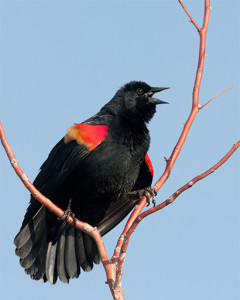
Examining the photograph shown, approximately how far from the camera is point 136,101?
4.73 meters

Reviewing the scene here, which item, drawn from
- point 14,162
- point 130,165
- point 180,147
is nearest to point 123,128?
point 130,165

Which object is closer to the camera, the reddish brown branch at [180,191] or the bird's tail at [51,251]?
the reddish brown branch at [180,191]

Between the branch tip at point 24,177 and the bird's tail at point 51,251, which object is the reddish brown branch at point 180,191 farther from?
the bird's tail at point 51,251

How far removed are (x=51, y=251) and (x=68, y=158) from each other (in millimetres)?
992

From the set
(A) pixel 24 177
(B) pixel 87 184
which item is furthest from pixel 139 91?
(A) pixel 24 177

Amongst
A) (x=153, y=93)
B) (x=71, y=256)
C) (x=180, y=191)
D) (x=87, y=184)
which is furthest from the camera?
(x=153, y=93)

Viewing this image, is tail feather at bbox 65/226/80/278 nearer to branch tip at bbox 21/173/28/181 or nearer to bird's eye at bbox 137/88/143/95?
bird's eye at bbox 137/88/143/95

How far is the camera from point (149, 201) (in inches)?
154

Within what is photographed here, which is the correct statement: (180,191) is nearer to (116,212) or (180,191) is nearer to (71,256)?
(116,212)

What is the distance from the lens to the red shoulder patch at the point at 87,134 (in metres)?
4.11

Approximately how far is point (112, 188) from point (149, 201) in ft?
1.32

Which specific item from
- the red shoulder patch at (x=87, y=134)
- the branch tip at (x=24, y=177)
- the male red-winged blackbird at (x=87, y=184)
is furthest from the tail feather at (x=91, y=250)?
the branch tip at (x=24, y=177)

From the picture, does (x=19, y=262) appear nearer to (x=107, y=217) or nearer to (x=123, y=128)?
(x=107, y=217)

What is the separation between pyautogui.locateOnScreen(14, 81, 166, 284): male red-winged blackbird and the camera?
4.12 metres
